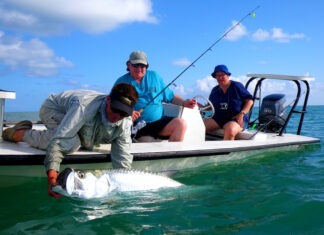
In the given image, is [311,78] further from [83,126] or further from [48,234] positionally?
[48,234]

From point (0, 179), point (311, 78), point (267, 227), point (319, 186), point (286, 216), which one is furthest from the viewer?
point (311, 78)

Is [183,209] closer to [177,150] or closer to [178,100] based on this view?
[177,150]

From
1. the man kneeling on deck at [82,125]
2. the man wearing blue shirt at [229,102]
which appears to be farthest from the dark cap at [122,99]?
the man wearing blue shirt at [229,102]

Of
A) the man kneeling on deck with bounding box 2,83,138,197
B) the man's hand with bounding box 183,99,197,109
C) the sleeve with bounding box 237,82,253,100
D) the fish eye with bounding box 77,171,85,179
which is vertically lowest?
the fish eye with bounding box 77,171,85,179

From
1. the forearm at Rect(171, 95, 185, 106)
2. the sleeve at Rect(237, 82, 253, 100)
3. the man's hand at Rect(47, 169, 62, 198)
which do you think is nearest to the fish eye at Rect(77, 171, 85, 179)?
the man's hand at Rect(47, 169, 62, 198)

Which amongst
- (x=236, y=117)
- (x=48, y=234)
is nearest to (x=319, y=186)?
(x=236, y=117)

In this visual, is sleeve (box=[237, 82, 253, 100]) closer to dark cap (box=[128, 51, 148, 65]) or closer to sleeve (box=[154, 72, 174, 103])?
Answer: sleeve (box=[154, 72, 174, 103])

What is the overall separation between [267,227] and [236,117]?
162 inches

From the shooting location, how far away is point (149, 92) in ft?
21.0

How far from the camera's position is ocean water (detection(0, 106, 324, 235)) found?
373cm

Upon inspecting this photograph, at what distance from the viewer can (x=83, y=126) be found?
179 inches

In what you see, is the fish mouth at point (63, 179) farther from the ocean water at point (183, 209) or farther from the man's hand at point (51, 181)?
the ocean water at point (183, 209)

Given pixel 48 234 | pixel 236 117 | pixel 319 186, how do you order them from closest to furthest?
pixel 48 234, pixel 319 186, pixel 236 117

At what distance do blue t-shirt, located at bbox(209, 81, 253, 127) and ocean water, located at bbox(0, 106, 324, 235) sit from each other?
239cm
